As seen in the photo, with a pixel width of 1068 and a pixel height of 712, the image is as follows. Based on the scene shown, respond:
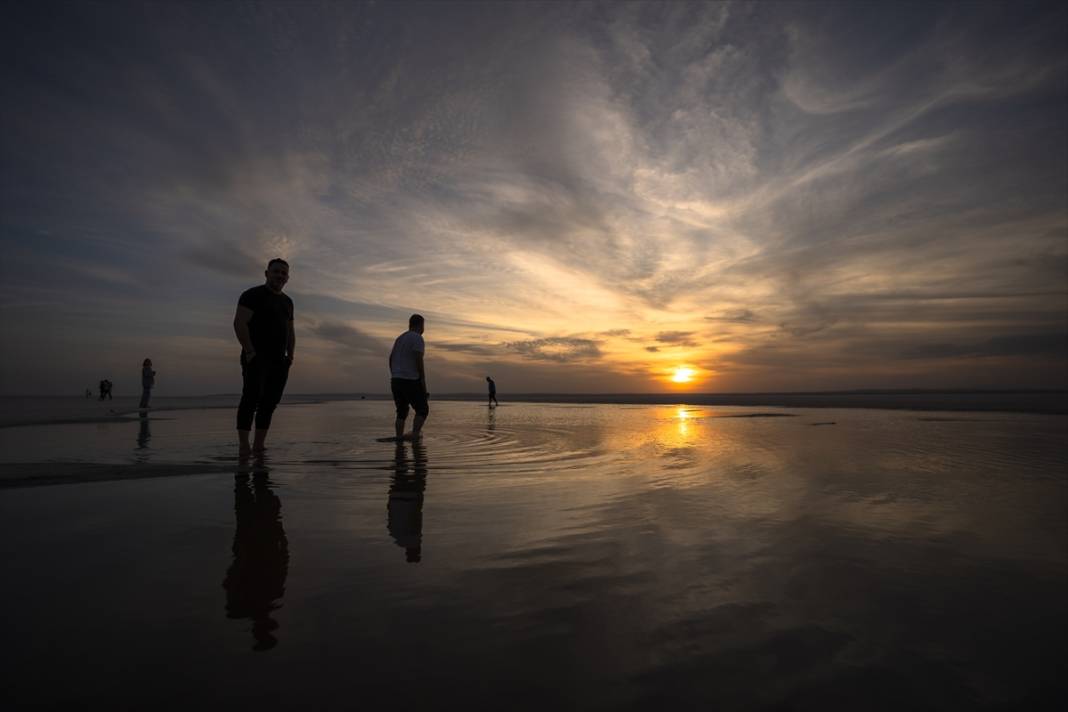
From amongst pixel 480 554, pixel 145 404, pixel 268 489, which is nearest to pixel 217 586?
pixel 480 554

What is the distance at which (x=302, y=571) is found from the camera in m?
2.58

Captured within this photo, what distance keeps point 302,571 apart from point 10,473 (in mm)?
4828

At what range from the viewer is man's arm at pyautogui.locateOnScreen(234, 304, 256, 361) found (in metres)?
6.34

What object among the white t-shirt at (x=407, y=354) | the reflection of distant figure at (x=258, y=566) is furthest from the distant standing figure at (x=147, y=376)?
the reflection of distant figure at (x=258, y=566)

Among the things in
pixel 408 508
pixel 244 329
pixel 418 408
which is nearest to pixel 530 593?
pixel 408 508

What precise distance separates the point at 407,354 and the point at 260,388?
3263 millimetres

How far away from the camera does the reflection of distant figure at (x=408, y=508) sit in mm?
3051

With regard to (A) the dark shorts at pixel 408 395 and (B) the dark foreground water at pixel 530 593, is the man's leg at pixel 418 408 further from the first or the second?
(B) the dark foreground water at pixel 530 593

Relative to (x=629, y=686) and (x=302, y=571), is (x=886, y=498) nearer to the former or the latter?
(x=629, y=686)

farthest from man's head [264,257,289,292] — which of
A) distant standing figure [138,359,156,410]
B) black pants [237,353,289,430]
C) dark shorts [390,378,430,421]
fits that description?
distant standing figure [138,359,156,410]

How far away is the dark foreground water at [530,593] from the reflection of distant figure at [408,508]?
0.13 feet

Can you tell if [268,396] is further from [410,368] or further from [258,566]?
[258,566]

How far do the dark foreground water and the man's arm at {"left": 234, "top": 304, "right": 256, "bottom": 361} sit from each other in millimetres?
1858

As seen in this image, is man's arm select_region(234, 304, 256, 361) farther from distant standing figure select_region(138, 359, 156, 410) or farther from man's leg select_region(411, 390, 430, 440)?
distant standing figure select_region(138, 359, 156, 410)
